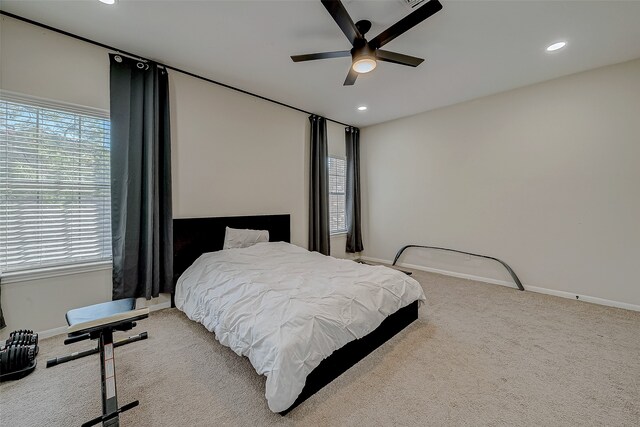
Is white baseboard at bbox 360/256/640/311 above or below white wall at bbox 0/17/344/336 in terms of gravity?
below

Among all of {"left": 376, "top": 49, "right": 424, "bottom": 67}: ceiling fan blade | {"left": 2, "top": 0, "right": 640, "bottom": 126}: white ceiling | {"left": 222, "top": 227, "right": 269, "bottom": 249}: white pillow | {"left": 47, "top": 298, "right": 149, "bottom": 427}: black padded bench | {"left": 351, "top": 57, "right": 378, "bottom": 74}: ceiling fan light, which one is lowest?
{"left": 47, "top": 298, "right": 149, "bottom": 427}: black padded bench

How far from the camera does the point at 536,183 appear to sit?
360 centimetres

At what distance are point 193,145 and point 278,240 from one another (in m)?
1.79

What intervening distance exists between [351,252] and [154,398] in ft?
13.9

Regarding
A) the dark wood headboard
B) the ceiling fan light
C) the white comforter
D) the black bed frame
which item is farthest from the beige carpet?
the ceiling fan light

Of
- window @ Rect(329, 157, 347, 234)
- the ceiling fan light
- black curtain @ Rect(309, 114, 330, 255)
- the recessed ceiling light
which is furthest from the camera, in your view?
window @ Rect(329, 157, 347, 234)

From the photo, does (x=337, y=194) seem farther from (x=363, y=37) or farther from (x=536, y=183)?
(x=363, y=37)

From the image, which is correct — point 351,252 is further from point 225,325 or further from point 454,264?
point 225,325

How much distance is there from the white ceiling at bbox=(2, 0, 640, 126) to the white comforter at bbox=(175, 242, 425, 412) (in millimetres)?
2259

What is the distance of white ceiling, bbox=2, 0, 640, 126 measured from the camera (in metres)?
2.15

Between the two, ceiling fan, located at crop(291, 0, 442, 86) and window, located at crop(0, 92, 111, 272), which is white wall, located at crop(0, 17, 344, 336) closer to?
window, located at crop(0, 92, 111, 272)

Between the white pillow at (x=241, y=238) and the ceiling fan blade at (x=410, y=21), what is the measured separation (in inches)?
103

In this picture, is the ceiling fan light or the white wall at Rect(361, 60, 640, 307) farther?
the white wall at Rect(361, 60, 640, 307)

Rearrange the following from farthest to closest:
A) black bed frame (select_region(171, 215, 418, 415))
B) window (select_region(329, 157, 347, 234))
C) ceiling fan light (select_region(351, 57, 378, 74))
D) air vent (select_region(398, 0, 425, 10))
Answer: window (select_region(329, 157, 347, 234)) → ceiling fan light (select_region(351, 57, 378, 74)) → air vent (select_region(398, 0, 425, 10)) → black bed frame (select_region(171, 215, 418, 415))
